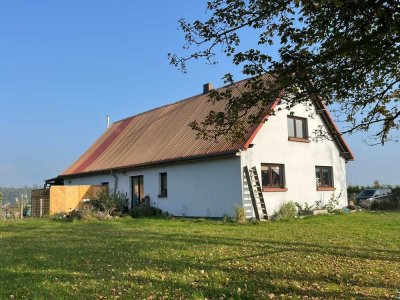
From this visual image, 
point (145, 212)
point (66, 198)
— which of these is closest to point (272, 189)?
point (145, 212)

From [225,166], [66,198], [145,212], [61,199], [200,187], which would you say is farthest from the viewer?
[66,198]

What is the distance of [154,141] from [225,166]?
804cm

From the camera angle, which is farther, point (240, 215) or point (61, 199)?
point (61, 199)

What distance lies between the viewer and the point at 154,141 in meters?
27.6

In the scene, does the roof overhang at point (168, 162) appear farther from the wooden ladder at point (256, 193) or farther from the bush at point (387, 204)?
the bush at point (387, 204)

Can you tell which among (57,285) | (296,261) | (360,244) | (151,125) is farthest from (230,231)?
(151,125)

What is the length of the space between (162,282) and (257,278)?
5.52 ft

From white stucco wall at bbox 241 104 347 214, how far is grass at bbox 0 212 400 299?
23.6ft

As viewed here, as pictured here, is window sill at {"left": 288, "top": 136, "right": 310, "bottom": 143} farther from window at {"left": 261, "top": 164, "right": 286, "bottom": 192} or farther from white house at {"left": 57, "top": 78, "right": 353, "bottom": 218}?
window at {"left": 261, "top": 164, "right": 286, "bottom": 192}

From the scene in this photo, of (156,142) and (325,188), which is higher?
(156,142)

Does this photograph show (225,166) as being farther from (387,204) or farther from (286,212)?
(387,204)

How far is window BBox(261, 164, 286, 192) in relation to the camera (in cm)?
2158

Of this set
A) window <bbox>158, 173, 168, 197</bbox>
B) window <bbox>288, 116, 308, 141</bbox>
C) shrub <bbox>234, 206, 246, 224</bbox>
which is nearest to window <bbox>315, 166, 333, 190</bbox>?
window <bbox>288, 116, 308, 141</bbox>

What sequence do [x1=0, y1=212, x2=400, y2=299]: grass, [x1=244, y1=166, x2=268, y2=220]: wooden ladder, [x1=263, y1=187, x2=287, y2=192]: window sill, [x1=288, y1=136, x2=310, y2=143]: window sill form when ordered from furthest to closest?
[x1=288, y1=136, x2=310, y2=143]: window sill < [x1=263, y1=187, x2=287, y2=192]: window sill < [x1=244, y1=166, x2=268, y2=220]: wooden ladder < [x1=0, y1=212, x2=400, y2=299]: grass
